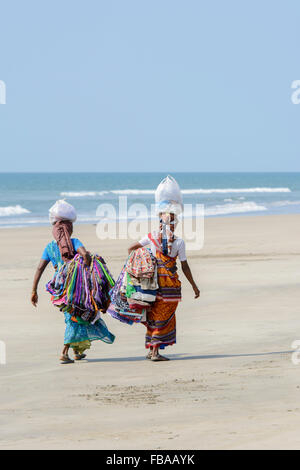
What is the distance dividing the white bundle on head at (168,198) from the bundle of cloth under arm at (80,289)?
2.69 feet

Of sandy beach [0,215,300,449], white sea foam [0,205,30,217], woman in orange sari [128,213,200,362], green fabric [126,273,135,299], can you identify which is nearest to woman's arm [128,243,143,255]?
woman in orange sari [128,213,200,362]

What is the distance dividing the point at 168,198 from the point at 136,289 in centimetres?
88

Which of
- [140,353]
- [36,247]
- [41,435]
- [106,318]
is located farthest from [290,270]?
[41,435]

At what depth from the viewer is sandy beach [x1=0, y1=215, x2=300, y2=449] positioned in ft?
16.8

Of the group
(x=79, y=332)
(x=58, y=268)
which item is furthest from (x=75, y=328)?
(x=58, y=268)

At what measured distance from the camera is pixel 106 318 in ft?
34.7

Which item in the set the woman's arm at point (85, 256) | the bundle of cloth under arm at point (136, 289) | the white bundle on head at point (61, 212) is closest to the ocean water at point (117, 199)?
the white bundle on head at point (61, 212)

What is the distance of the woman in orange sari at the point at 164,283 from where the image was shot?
25.1 feet

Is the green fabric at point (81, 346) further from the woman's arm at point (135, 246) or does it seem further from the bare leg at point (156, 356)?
the woman's arm at point (135, 246)

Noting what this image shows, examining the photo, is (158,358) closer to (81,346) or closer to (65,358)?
(81,346)

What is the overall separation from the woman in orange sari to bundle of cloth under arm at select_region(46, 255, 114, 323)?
408mm

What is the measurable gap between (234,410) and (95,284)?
2.41 metres

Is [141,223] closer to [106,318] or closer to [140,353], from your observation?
[106,318]

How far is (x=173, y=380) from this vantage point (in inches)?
269
